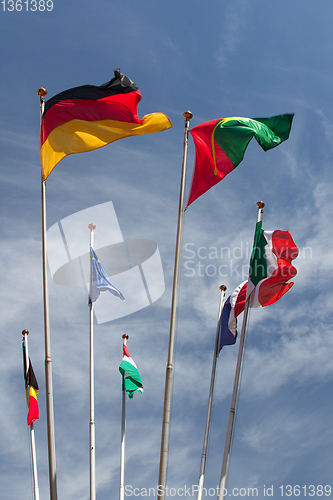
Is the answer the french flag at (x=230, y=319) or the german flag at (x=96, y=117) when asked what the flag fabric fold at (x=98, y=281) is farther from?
the german flag at (x=96, y=117)

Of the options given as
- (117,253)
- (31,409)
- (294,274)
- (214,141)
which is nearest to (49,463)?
(31,409)

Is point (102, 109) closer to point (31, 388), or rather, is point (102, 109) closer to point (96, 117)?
point (96, 117)

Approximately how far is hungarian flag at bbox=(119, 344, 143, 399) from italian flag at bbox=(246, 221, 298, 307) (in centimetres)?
844

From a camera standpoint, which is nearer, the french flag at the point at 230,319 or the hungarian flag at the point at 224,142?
the hungarian flag at the point at 224,142

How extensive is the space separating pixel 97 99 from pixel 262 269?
8.08 m

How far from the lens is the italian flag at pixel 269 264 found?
17.5 meters

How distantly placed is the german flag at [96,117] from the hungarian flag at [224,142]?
1438mm

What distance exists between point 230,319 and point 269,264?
193 inches

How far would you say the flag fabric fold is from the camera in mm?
23031

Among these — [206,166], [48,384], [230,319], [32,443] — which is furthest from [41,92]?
[32,443]

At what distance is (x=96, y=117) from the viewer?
1666 cm

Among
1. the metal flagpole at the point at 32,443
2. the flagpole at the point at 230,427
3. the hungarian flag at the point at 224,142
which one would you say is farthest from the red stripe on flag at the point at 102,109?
the metal flagpole at the point at 32,443

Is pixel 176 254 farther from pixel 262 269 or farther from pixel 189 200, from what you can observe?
pixel 262 269

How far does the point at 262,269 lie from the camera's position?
17.5m
